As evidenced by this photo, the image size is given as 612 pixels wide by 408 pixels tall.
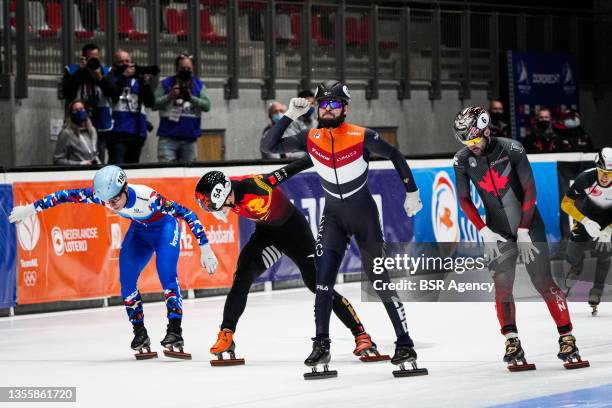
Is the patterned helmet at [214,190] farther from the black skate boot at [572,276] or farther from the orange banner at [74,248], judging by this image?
the black skate boot at [572,276]

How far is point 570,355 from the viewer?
8891 mm

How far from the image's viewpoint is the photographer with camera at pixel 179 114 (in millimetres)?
16656

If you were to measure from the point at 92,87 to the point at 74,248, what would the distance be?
107 inches

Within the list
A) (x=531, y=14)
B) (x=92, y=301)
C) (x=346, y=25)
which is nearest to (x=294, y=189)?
(x=92, y=301)

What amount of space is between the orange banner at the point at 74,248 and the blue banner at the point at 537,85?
11301 millimetres

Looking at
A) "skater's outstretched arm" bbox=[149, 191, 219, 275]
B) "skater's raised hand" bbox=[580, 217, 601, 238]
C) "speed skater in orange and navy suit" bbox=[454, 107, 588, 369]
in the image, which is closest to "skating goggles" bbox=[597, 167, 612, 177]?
"skater's raised hand" bbox=[580, 217, 601, 238]

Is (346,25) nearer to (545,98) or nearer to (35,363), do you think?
(545,98)

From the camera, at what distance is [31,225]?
13.8 meters

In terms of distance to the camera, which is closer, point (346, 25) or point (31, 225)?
point (31, 225)

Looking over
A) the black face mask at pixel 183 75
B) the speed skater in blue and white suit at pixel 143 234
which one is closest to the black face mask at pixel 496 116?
the black face mask at pixel 183 75

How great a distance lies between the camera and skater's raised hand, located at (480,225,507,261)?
8.91 m

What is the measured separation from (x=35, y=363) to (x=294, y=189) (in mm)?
6487

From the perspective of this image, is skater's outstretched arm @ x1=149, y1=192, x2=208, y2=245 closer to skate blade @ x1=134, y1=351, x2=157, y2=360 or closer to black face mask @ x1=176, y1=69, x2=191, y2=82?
skate blade @ x1=134, y1=351, x2=157, y2=360

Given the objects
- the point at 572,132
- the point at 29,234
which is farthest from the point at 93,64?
the point at 572,132
